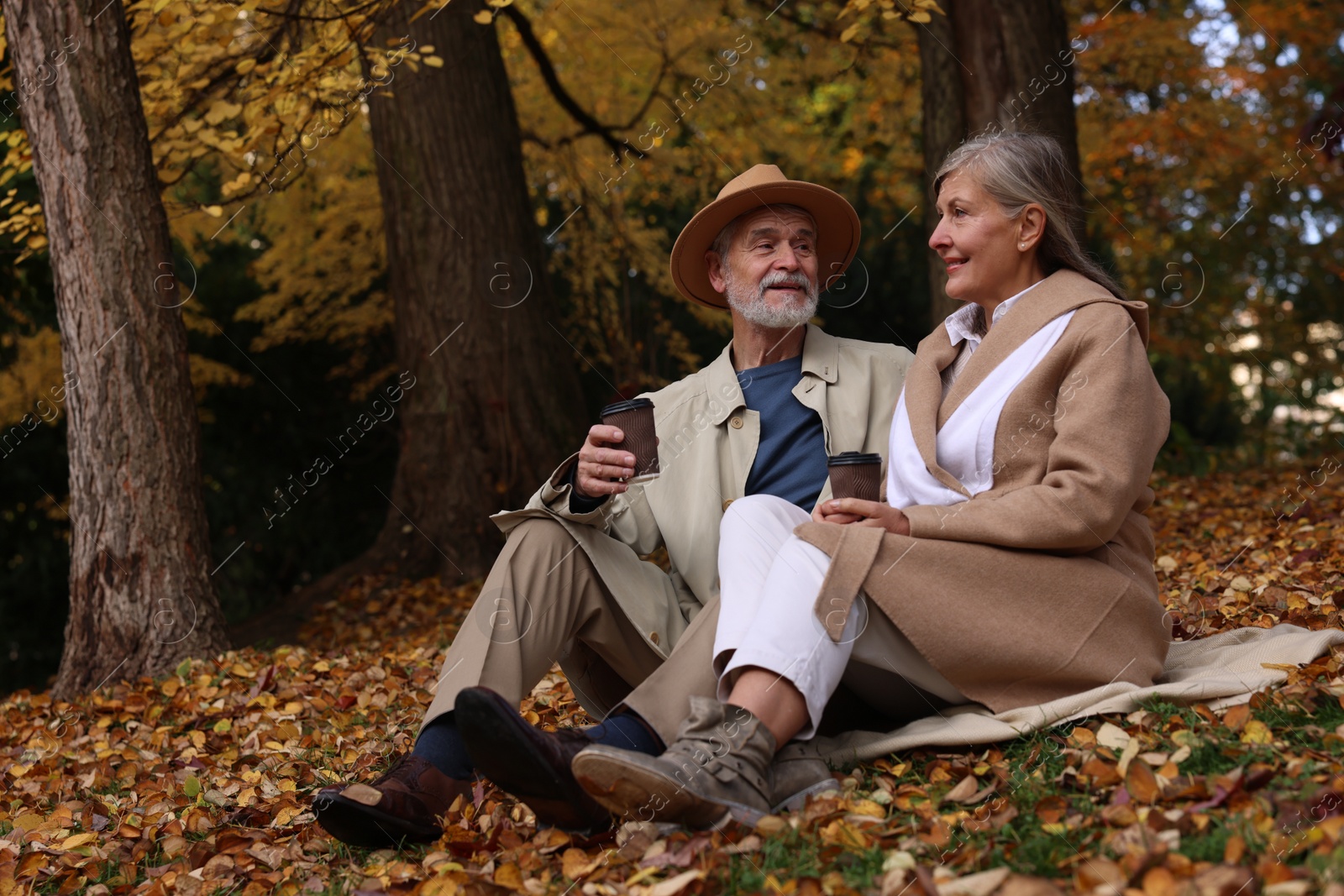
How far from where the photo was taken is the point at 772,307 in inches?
146

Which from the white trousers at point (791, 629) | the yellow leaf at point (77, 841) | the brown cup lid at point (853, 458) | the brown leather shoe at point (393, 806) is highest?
the brown cup lid at point (853, 458)

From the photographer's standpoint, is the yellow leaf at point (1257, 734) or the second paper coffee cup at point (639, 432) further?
the second paper coffee cup at point (639, 432)

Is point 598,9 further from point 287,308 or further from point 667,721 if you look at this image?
point 667,721

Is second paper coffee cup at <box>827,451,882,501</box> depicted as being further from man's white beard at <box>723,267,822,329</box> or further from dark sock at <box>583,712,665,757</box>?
man's white beard at <box>723,267,822,329</box>

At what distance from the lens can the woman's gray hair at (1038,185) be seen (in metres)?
3.07

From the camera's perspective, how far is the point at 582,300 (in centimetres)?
994

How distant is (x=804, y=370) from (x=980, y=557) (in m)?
1.10

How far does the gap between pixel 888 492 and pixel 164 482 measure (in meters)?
3.48

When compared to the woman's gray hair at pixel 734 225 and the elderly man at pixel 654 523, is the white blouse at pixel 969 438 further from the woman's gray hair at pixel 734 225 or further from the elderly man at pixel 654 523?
the woman's gray hair at pixel 734 225

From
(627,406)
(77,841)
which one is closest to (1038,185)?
(627,406)

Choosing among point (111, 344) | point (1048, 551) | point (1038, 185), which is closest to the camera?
point (1048, 551)

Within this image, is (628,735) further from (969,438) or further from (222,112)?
(222,112)

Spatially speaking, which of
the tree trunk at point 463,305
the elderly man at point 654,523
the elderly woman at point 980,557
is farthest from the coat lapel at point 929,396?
the tree trunk at point 463,305

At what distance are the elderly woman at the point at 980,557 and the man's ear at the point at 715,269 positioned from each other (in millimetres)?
1001
